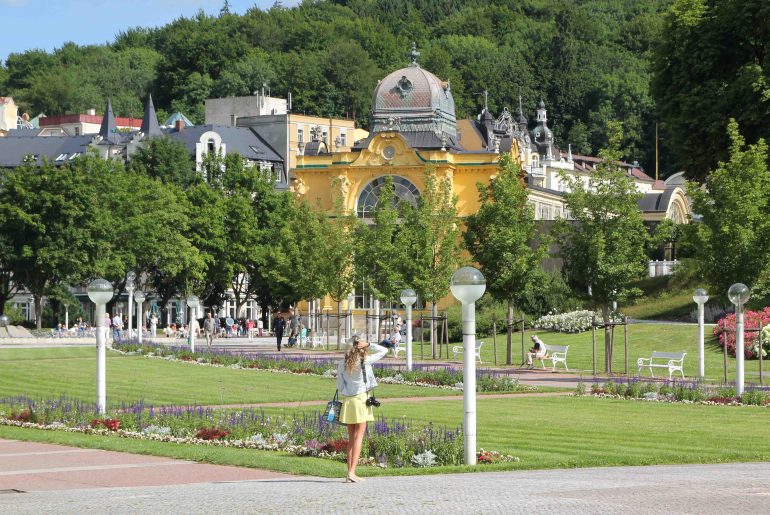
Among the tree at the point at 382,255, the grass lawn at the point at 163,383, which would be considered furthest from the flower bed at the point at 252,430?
the tree at the point at 382,255

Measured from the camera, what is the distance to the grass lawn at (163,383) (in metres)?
36.1

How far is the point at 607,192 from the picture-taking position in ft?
153

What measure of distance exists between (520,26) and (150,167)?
97013 mm

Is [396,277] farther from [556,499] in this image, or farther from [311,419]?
[556,499]

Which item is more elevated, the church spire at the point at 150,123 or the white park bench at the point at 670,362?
the church spire at the point at 150,123

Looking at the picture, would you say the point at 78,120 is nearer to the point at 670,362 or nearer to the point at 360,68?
the point at 360,68

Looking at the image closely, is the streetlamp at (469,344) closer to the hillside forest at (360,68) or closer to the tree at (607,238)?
the tree at (607,238)

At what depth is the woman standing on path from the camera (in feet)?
66.2

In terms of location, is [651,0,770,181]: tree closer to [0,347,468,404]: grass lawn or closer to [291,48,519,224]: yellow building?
[0,347,468,404]: grass lawn

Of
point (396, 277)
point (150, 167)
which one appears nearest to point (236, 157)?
point (150, 167)

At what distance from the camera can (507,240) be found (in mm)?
52750

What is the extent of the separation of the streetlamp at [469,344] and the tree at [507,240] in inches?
1193

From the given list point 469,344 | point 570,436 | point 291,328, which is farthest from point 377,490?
point 291,328

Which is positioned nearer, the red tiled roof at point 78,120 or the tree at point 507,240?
the tree at point 507,240
